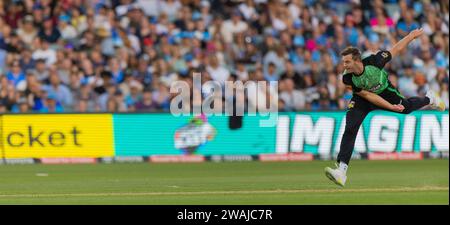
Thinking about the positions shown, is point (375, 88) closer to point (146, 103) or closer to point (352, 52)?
point (352, 52)

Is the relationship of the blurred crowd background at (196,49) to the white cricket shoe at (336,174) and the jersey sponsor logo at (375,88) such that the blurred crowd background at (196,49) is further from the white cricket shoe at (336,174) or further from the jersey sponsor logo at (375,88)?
the white cricket shoe at (336,174)

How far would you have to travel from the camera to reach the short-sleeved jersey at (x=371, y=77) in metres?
14.0

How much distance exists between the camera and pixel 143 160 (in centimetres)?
2141

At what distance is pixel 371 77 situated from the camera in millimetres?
14102

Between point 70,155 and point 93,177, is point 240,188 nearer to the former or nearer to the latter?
point 93,177

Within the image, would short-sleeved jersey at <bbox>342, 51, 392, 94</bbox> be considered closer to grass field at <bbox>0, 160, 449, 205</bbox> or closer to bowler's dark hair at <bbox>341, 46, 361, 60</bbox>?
bowler's dark hair at <bbox>341, 46, 361, 60</bbox>

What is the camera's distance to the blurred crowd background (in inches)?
885

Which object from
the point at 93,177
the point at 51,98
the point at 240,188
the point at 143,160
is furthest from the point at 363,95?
the point at 51,98

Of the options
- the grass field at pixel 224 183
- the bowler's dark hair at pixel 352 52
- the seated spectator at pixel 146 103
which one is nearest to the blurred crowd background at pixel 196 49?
the seated spectator at pixel 146 103

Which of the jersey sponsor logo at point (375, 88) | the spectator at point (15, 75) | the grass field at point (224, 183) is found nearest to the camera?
the grass field at point (224, 183)

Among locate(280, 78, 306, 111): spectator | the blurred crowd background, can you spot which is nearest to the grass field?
locate(280, 78, 306, 111): spectator

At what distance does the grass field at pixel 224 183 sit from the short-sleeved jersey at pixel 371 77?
4.66 feet

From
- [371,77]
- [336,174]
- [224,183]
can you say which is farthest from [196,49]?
[336,174]

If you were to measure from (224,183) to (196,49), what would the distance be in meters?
8.16
